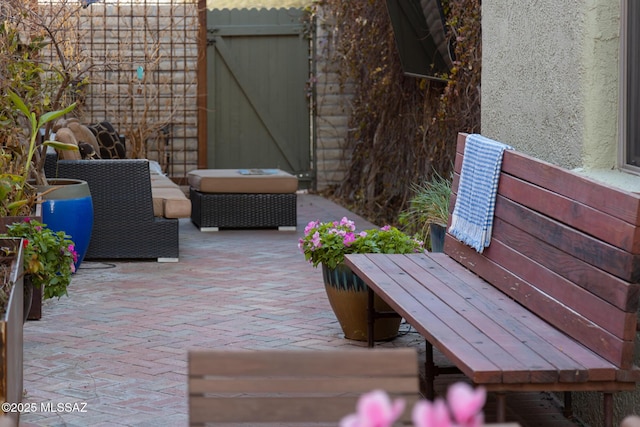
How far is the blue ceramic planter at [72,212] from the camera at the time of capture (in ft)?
22.9

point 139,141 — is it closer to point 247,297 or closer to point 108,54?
point 108,54

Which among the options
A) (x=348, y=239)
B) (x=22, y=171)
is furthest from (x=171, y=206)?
(x=348, y=239)

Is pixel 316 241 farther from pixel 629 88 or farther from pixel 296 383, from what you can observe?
pixel 296 383

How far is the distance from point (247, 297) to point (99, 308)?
3.13 feet

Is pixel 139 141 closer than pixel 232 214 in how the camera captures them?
No

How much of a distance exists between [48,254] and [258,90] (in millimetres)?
7407

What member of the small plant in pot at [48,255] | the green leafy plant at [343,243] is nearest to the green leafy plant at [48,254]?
the small plant in pot at [48,255]

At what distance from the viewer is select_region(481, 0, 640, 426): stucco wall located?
167 inches

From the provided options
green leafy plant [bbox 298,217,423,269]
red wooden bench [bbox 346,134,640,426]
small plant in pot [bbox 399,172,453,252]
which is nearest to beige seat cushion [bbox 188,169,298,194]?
Answer: small plant in pot [bbox 399,172,453,252]

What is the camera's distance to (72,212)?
705cm

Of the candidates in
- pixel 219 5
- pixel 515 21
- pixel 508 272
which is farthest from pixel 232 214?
pixel 508 272

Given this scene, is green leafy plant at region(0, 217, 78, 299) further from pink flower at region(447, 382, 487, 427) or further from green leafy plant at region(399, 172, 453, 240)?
pink flower at region(447, 382, 487, 427)

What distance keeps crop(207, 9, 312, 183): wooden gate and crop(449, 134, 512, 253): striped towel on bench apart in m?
7.38

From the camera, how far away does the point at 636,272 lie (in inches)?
124
